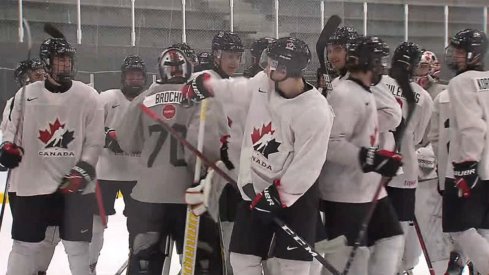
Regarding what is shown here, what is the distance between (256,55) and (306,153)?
0.66 meters

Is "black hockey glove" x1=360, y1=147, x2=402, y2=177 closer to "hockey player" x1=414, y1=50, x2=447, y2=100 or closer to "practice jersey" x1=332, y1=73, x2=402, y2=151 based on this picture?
"practice jersey" x1=332, y1=73, x2=402, y2=151

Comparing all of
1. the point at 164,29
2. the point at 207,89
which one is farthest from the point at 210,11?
the point at 207,89

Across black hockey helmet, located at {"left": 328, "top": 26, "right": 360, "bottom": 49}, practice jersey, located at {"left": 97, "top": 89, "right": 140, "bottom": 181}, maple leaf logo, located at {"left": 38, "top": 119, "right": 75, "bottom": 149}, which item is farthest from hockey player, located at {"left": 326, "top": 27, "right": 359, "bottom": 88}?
maple leaf logo, located at {"left": 38, "top": 119, "right": 75, "bottom": 149}

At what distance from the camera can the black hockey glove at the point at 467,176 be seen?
2.88 m

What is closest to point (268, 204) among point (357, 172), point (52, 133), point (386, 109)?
point (357, 172)

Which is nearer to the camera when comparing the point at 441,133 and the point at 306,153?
the point at 306,153

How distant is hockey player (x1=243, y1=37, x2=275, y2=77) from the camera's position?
9.22 feet

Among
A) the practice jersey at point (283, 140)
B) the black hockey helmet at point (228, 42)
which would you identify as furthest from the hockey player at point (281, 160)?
the black hockey helmet at point (228, 42)

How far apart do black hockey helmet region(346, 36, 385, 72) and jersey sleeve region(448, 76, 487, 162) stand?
370 mm

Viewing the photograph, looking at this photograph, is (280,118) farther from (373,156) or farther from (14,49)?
(14,49)

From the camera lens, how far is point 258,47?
2.89m

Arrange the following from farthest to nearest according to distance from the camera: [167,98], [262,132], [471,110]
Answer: [471,110]
[167,98]
[262,132]

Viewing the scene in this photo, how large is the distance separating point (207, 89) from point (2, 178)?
6.26 ft

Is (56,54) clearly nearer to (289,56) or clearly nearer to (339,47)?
(289,56)
